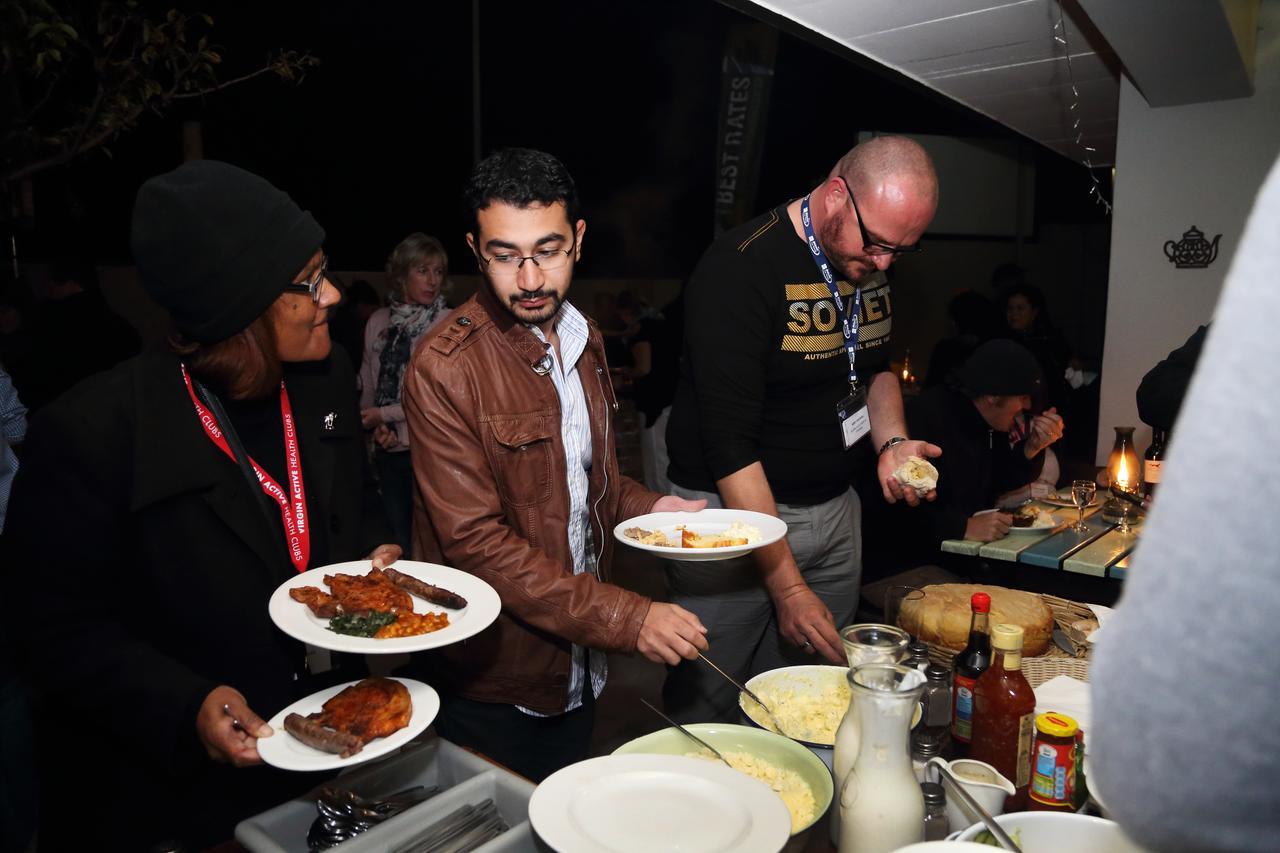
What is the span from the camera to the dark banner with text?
28.5 ft

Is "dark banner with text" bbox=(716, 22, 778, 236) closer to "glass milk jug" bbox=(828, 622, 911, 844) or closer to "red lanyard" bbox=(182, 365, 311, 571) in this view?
"red lanyard" bbox=(182, 365, 311, 571)

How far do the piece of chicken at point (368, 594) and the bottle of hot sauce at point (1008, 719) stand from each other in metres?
0.99

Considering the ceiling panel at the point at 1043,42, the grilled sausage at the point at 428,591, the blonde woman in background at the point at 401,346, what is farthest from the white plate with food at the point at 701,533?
the ceiling panel at the point at 1043,42

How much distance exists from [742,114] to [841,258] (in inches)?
280

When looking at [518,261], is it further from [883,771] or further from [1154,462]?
[1154,462]

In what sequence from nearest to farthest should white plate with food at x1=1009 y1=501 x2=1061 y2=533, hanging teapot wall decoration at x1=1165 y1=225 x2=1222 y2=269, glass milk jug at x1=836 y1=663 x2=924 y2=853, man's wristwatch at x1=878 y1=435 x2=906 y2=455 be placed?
glass milk jug at x1=836 y1=663 x2=924 y2=853, man's wristwatch at x1=878 y1=435 x2=906 y2=455, white plate with food at x1=1009 y1=501 x2=1061 y2=533, hanging teapot wall decoration at x1=1165 y1=225 x2=1222 y2=269

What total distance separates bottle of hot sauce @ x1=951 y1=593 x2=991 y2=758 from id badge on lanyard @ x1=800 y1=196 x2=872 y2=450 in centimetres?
100

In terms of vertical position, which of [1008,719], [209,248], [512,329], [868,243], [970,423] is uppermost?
[868,243]

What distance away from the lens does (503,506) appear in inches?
76.6

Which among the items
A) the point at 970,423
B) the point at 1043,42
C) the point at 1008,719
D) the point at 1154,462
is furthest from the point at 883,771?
the point at 1043,42

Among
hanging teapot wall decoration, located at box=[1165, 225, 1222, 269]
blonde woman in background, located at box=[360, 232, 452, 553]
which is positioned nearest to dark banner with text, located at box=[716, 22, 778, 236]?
hanging teapot wall decoration, located at box=[1165, 225, 1222, 269]

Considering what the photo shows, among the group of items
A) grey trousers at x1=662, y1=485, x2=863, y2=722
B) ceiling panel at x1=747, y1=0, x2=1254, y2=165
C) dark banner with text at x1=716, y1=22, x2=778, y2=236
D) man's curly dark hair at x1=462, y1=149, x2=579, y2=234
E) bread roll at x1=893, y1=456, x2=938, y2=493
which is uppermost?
dark banner with text at x1=716, y1=22, x2=778, y2=236

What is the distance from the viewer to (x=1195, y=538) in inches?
15.9

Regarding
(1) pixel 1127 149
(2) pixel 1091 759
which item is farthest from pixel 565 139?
(2) pixel 1091 759
